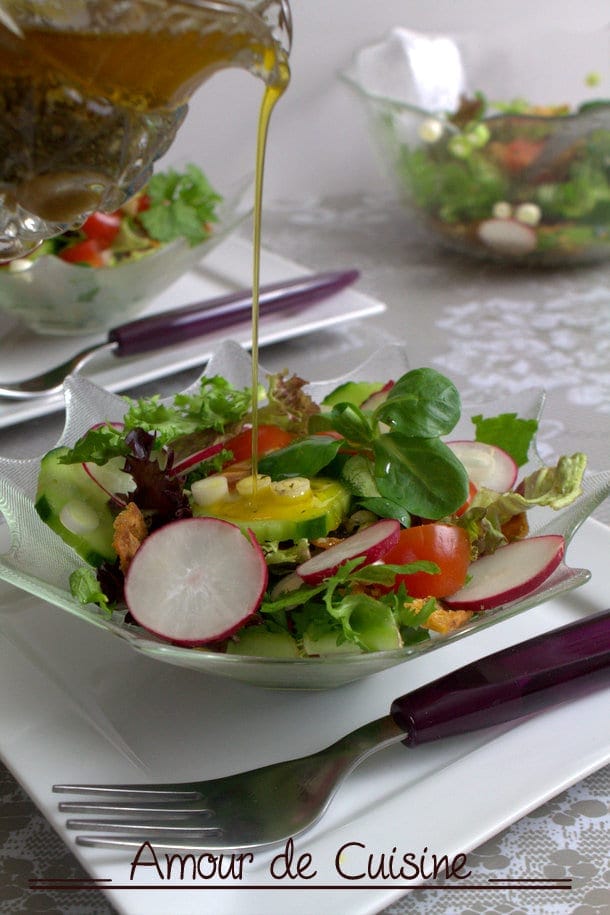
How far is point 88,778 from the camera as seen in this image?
1.06 meters

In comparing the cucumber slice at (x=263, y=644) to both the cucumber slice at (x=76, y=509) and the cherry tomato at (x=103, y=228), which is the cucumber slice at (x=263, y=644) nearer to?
the cucumber slice at (x=76, y=509)

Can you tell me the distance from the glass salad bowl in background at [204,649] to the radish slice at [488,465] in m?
0.06

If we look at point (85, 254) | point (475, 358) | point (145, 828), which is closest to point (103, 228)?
point (85, 254)

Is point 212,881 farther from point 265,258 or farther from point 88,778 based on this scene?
point 265,258

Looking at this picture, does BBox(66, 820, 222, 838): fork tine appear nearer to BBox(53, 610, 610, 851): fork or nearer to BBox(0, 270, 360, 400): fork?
BBox(53, 610, 610, 851): fork

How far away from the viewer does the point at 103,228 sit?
204cm

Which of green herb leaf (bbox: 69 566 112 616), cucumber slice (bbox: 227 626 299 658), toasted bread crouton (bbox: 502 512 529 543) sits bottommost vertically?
toasted bread crouton (bbox: 502 512 529 543)

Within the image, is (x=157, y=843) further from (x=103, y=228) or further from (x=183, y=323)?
(x=103, y=228)

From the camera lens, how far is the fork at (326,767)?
971 millimetres

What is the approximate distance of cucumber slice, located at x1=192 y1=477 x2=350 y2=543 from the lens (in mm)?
1169

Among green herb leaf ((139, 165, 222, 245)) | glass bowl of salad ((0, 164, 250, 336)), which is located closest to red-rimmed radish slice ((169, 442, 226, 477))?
glass bowl of salad ((0, 164, 250, 336))

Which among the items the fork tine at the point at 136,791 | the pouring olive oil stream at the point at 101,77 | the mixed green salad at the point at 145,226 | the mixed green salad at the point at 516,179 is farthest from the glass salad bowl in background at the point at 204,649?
the mixed green salad at the point at 516,179

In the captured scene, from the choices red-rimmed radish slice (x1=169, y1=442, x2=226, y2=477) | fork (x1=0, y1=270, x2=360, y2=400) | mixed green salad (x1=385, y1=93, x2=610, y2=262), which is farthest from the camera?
mixed green salad (x1=385, y1=93, x2=610, y2=262)

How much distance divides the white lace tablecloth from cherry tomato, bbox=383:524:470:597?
0.70 feet
